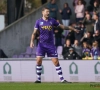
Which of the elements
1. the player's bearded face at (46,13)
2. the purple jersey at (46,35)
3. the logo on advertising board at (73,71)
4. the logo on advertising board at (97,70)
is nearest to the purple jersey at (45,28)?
the purple jersey at (46,35)

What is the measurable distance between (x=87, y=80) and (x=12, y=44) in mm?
8187

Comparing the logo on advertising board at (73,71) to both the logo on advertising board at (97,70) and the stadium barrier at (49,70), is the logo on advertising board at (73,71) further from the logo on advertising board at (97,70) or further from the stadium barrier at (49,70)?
the logo on advertising board at (97,70)

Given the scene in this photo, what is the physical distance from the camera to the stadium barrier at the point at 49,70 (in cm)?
1998

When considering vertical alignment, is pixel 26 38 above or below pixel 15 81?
above

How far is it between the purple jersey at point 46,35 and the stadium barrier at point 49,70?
2.25 m

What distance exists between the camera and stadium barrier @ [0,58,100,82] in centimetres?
1998

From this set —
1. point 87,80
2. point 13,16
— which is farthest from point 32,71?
point 13,16

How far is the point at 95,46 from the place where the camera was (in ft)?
74.2

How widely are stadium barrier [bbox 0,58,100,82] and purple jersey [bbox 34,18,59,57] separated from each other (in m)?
2.25

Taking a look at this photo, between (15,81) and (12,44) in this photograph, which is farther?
(12,44)

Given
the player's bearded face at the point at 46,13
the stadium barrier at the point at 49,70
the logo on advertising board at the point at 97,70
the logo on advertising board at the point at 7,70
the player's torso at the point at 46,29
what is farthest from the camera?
the logo on advertising board at the point at 7,70

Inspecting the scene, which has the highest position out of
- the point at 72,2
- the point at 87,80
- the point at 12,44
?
the point at 72,2

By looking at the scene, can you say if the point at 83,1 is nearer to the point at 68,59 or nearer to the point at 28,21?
the point at 28,21

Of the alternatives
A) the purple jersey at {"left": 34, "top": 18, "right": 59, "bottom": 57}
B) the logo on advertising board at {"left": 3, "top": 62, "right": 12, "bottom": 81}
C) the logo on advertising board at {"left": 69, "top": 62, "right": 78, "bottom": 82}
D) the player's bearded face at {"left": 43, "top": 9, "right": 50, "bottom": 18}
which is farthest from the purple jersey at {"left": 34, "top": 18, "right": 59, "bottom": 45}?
the logo on advertising board at {"left": 3, "top": 62, "right": 12, "bottom": 81}
